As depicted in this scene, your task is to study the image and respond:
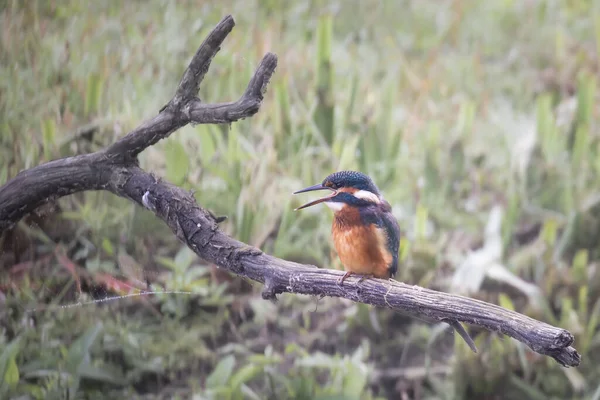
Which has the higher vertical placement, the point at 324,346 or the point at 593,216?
the point at 593,216

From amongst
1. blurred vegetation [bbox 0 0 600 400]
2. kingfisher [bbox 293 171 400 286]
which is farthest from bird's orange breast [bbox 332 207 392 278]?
blurred vegetation [bbox 0 0 600 400]

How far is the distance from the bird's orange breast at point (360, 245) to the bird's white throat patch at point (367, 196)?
0.09ft

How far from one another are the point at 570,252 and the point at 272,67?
3.88ft

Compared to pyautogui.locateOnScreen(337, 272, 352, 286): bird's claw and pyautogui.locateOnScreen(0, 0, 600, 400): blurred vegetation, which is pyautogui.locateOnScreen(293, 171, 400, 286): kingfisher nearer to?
pyautogui.locateOnScreen(337, 272, 352, 286): bird's claw

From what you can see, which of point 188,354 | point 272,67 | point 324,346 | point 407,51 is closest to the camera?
point 272,67

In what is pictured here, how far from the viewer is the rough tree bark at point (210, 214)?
790 millimetres

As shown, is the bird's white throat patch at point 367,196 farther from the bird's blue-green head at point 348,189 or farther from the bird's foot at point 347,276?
the bird's foot at point 347,276

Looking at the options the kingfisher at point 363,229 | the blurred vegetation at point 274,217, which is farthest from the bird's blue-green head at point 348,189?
the blurred vegetation at point 274,217

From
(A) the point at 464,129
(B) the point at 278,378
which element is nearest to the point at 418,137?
(A) the point at 464,129

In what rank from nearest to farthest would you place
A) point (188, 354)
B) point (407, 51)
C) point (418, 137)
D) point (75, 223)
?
point (75, 223), point (188, 354), point (418, 137), point (407, 51)

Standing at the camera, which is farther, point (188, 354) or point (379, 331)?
point (379, 331)

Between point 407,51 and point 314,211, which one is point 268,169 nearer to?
point 314,211

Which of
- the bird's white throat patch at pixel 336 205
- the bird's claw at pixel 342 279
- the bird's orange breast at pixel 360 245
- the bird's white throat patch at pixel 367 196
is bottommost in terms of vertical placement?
the bird's claw at pixel 342 279

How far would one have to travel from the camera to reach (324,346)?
1.51 metres
